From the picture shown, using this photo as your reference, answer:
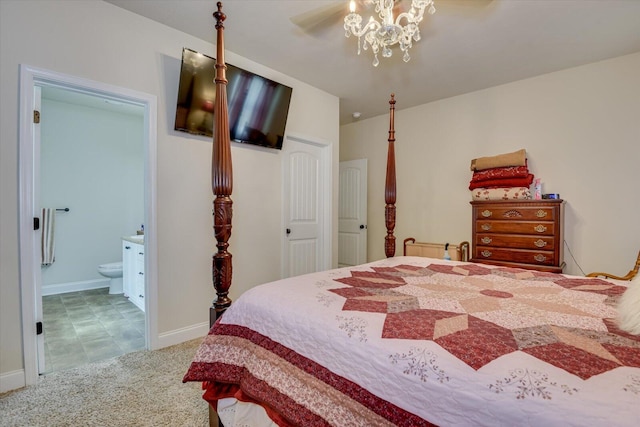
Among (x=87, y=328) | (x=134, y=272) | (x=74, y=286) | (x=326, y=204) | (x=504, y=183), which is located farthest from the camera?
(x=74, y=286)

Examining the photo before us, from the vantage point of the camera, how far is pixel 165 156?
2475 mm

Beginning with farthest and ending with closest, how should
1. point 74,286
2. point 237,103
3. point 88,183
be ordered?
point 88,183 < point 74,286 < point 237,103

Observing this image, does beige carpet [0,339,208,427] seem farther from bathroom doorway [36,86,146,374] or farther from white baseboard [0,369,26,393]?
bathroom doorway [36,86,146,374]

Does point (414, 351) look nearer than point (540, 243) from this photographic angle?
Yes

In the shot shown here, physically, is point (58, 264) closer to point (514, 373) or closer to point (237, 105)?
point (237, 105)

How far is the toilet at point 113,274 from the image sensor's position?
395cm

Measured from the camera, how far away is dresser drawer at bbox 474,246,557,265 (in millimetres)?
2783

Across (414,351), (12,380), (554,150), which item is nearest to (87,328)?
(12,380)

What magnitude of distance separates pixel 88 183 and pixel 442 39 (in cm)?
486

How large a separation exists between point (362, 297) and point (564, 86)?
3403mm

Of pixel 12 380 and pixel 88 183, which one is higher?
pixel 88 183

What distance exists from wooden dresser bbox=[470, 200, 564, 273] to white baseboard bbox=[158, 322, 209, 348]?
2816 mm

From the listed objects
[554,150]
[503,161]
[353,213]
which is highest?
[554,150]

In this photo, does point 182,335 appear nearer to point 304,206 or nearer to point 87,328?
point 87,328
